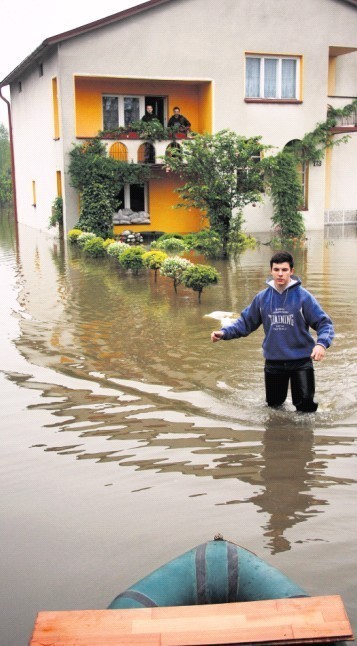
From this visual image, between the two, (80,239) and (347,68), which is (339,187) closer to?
(347,68)

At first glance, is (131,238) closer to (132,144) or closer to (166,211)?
(132,144)

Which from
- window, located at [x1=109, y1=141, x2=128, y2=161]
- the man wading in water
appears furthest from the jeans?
window, located at [x1=109, y1=141, x2=128, y2=161]


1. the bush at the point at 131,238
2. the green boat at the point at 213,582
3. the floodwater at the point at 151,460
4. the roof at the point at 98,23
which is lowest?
the floodwater at the point at 151,460

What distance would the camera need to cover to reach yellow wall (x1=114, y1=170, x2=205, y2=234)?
91.2 feet

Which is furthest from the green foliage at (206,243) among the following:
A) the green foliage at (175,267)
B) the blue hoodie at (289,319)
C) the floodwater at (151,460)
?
the blue hoodie at (289,319)

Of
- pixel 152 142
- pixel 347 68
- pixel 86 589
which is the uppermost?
pixel 347 68

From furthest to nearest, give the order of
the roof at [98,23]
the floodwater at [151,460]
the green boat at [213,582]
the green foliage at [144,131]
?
1. the green foliage at [144,131]
2. the roof at [98,23]
3. the floodwater at [151,460]
4. the green boat at [213,582]

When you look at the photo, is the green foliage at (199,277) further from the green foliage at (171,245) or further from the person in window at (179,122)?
the person in window at (179,122)

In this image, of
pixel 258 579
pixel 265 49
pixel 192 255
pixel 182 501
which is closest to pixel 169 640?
pixel 258 579

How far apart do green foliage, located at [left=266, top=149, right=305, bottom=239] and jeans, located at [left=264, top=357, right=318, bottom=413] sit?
57.9 feet

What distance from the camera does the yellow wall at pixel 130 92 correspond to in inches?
1041

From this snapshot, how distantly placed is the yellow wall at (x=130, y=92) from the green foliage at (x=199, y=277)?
13.9 meters

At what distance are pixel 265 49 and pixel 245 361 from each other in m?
19.7

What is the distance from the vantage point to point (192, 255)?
21000mm
